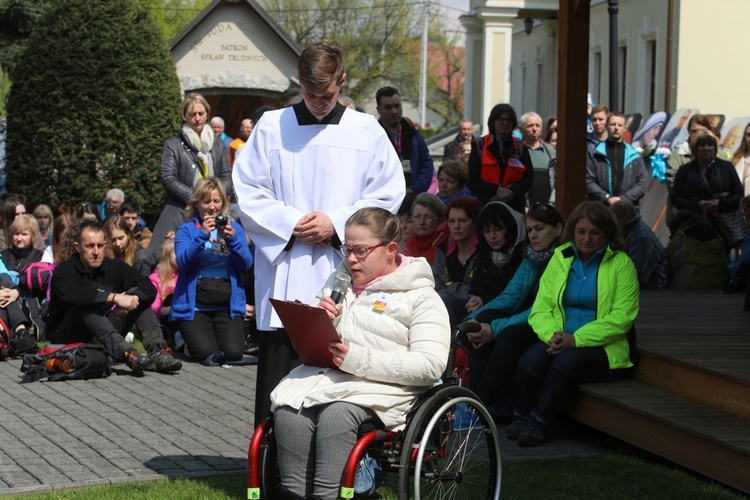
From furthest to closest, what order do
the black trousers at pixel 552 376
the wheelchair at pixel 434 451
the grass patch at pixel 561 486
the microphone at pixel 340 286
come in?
the black trousers at pixel 552 376 → the grass patch at pixel 561 486 → the microphone at pixel 340 286 → the wheelchair at pixel 434 451

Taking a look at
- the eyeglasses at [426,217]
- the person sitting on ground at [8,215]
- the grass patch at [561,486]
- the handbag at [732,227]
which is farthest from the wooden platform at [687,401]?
the person sitting on ground at [8,215]

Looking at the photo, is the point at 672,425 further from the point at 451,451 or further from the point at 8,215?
the point at 8,215

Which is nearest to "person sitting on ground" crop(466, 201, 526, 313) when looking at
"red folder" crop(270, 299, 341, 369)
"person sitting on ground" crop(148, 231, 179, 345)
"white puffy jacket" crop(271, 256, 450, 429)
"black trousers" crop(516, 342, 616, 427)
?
"black trousers" crop(516, 342, 616, 427)

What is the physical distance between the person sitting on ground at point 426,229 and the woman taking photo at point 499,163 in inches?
69.9

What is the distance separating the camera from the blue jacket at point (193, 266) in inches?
433

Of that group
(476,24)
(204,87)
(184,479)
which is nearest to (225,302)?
(184,479)

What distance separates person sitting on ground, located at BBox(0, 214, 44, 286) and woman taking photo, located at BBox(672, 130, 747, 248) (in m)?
6.59

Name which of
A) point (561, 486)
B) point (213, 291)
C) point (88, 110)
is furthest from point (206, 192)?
point (88, 110)

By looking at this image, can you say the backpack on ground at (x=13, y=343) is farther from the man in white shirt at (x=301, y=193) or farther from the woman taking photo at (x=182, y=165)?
the man in white shirt at (x=301, y=193)

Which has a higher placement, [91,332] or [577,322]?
[577,322]

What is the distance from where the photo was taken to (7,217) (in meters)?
13.1

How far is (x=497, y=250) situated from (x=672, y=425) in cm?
267

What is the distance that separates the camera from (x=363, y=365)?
548cm

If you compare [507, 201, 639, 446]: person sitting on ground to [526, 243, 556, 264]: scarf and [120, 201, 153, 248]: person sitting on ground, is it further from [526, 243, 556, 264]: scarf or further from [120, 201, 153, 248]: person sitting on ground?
[120, 201, 153, 248]: person sitting on ground
